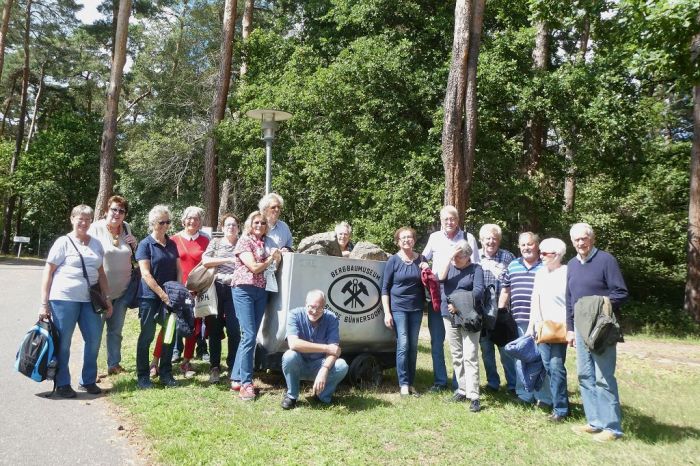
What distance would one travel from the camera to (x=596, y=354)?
14.5 feet

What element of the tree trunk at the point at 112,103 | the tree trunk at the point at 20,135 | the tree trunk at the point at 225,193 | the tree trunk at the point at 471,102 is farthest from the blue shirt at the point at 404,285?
the tree trunk at the point at 20,135

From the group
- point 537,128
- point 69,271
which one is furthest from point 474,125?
point 69,271

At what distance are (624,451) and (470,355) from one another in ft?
4.82

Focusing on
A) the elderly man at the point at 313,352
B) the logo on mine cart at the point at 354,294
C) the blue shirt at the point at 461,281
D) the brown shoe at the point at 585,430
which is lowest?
the brown shoe at the point at 585,430

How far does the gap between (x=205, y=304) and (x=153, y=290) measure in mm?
545

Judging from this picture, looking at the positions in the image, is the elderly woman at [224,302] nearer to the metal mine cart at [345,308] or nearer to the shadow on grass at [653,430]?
the metal mine cart at [345,308]

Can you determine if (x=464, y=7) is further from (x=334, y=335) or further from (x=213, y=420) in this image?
(x=213, y=420)

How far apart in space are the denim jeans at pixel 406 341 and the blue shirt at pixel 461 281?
1.02 ft

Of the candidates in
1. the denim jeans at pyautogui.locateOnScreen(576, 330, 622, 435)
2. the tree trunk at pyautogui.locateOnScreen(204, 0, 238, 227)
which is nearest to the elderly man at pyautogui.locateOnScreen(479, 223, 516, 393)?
the denim jeans at pyautogui.locateOnScreen(576, 330, 622, 435)

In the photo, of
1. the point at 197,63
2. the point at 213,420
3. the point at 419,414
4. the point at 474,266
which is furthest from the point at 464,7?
the point at 197,63

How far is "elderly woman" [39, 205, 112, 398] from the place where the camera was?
4.95 m

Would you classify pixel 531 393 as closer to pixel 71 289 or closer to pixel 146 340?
pixel 146 340

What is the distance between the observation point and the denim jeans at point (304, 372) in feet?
15.8

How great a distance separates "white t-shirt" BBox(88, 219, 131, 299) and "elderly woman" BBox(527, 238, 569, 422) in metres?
4.17
